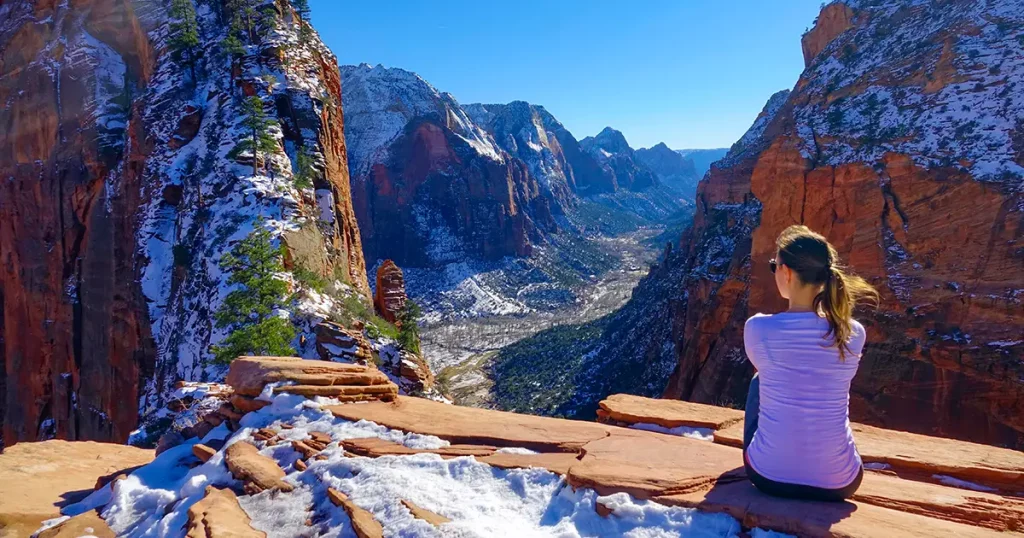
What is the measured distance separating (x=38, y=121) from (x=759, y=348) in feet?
159

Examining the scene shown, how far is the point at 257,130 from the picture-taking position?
28.1 m

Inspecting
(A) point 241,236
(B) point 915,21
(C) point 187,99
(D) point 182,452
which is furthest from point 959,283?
(C) point 187,99

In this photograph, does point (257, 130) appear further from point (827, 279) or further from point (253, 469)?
point (827, 279)

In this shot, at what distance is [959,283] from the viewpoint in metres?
19.8

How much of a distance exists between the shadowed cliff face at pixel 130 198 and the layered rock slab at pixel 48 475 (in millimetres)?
11276

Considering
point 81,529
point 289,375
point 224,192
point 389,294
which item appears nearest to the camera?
point 81,529

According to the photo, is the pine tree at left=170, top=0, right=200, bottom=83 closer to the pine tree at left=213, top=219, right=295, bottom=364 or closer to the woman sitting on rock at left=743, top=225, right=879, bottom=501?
the pine tree at left=213, top=219, right=295, bottom=364

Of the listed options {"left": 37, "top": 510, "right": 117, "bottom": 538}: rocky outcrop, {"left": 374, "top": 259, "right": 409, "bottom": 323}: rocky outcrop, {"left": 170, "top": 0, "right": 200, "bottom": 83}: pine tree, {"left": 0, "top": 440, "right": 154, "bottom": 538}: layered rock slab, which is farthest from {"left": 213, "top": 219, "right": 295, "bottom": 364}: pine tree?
{"left": 170, "top": 0, "right": 200, "bottom": 83}: pine tree

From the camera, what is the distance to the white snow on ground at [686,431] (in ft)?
23.4

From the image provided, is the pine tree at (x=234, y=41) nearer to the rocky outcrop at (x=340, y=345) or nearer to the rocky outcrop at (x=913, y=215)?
the rocky outcrop at (x=340, y=345)

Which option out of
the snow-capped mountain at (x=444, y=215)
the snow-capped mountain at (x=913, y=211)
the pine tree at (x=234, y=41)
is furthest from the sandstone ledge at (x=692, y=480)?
the snow-capped mountain at (x=444, y=215)

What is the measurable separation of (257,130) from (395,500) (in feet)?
89.9

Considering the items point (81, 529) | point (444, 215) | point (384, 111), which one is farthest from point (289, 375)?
point (384, 111)

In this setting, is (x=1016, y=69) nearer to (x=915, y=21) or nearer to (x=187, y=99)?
(x=915, y=21)
